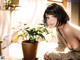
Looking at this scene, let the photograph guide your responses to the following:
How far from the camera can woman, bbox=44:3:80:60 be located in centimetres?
113

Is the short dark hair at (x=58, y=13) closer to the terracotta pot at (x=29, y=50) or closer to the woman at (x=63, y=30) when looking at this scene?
the woman at (x=63, y=30)

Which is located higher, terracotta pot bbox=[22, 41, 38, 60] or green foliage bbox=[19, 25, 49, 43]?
green foliage bbox=[19, 25, 49, 43]

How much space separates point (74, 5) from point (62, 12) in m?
2.86

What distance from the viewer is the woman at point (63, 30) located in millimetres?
1131

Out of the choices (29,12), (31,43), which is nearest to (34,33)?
(31,43)

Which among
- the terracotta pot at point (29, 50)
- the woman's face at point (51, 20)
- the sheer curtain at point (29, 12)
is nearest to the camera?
the woman's face at point (51, 20)

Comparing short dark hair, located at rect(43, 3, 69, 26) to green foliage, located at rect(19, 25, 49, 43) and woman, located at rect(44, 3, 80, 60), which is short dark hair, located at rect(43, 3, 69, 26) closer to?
woman, located at rect(44, 3, 80, 60)

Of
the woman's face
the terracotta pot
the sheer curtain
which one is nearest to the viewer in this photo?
the woman's face

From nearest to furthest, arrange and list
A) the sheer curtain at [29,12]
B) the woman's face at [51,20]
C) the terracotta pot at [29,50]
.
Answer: the woman's face at [51,20]
the terracotta pot at [29,50]
the sheer curtain at [29,12]

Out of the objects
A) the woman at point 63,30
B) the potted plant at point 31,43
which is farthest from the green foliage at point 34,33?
the woman at point 63,30

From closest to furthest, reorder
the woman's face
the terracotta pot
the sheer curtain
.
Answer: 1. the woman's face
2. the terracotta pot
3. the sheer curtain

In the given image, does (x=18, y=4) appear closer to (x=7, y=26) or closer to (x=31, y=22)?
(x=31, y=22)

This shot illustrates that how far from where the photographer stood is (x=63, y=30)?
1.18 meters

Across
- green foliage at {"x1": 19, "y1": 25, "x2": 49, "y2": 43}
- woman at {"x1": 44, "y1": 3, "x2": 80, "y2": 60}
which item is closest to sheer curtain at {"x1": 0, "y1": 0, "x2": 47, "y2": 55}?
green foliage at {"x1": 19, "y1": 25, "x2": 49, "y2": 43}
